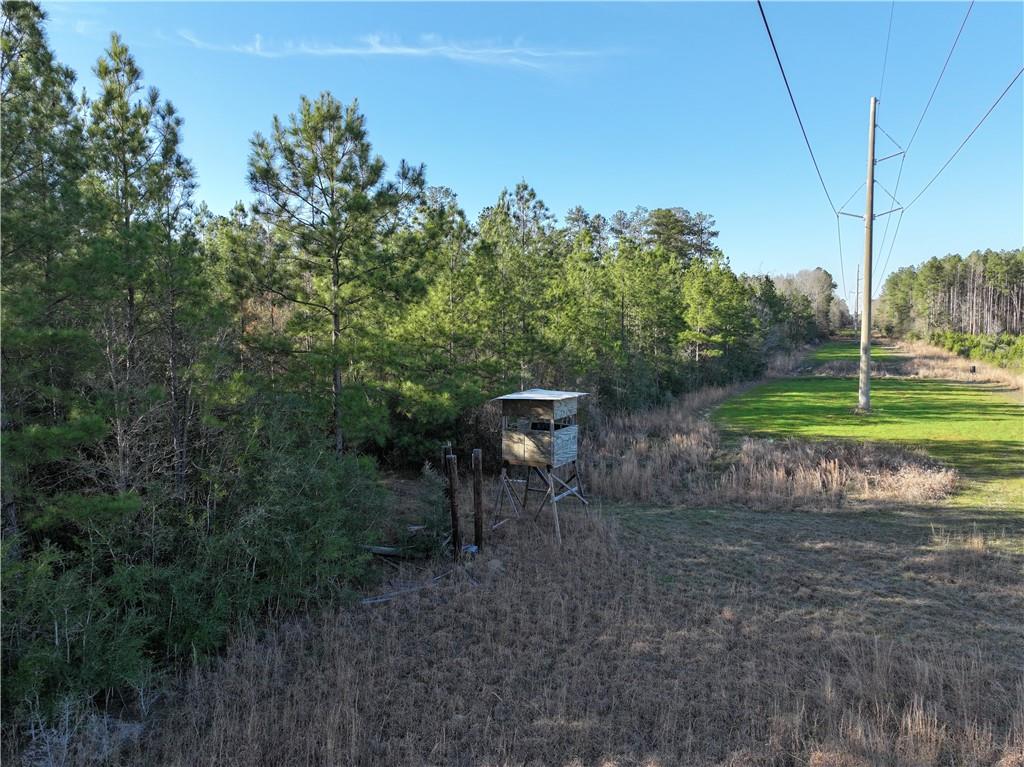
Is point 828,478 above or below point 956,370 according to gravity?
below

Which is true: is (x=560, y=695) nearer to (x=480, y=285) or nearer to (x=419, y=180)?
(x=419, y=180)

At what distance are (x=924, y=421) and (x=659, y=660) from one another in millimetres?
16857

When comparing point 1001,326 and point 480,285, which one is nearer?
point 480,285

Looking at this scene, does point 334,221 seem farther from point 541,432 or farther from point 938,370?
point 938,370

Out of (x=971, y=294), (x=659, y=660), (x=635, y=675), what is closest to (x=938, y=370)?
(x=659, y=660)

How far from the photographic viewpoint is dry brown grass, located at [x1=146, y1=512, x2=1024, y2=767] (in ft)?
14.2

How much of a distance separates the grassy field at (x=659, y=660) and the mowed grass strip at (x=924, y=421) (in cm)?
295

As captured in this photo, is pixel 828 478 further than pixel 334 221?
Yes

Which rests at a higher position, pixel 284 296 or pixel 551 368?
pixel 284 296

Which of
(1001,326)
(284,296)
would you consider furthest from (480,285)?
(1001,326)

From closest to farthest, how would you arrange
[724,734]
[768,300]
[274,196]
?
[724,734], [274,196], [768,300]

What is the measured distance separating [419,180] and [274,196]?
2399 millimetres

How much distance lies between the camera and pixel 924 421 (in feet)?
58.0

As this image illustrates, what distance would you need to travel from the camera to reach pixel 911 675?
5.03 meters
